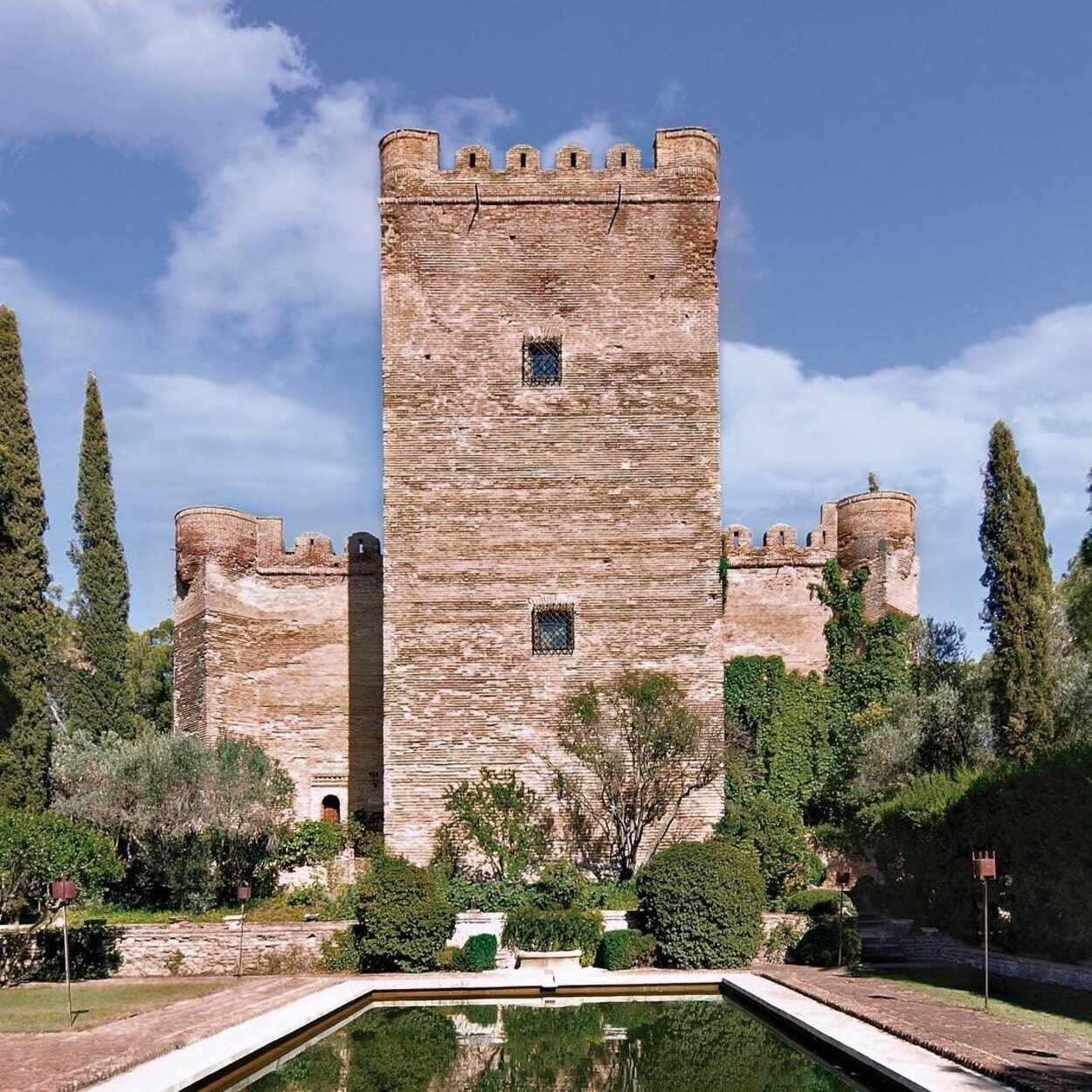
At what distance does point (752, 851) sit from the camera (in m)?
19.6

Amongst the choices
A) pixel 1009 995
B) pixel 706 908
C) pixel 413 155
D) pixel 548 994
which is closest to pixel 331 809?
pixel 706 908

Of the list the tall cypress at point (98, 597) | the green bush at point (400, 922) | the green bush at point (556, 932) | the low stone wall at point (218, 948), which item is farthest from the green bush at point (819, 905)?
the tall cypress at point (98, 597)

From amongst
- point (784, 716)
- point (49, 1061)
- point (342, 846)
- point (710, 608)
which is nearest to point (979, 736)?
point (784, 716)

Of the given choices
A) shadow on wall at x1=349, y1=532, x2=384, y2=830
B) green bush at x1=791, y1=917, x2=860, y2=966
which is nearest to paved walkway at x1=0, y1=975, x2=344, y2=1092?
green bush at x1=791, y1=917, x2=860, y2=966

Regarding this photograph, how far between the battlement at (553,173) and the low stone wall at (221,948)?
12951mm

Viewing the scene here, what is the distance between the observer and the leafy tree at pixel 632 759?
20484 mm

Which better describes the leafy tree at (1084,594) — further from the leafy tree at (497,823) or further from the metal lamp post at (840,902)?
the leafy tree at (497,823)

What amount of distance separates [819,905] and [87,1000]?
414 inches

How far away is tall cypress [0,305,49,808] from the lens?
21.1m

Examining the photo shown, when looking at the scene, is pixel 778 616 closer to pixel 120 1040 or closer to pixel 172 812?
pixel 172 812

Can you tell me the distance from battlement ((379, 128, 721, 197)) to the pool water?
1427 cm

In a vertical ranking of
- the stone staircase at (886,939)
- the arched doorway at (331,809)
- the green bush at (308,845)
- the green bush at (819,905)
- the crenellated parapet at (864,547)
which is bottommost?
the stone staircase at (886,939)

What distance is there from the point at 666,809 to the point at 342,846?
6845 mm

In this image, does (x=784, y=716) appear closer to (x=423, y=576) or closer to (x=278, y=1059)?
(x=423, y=576)
